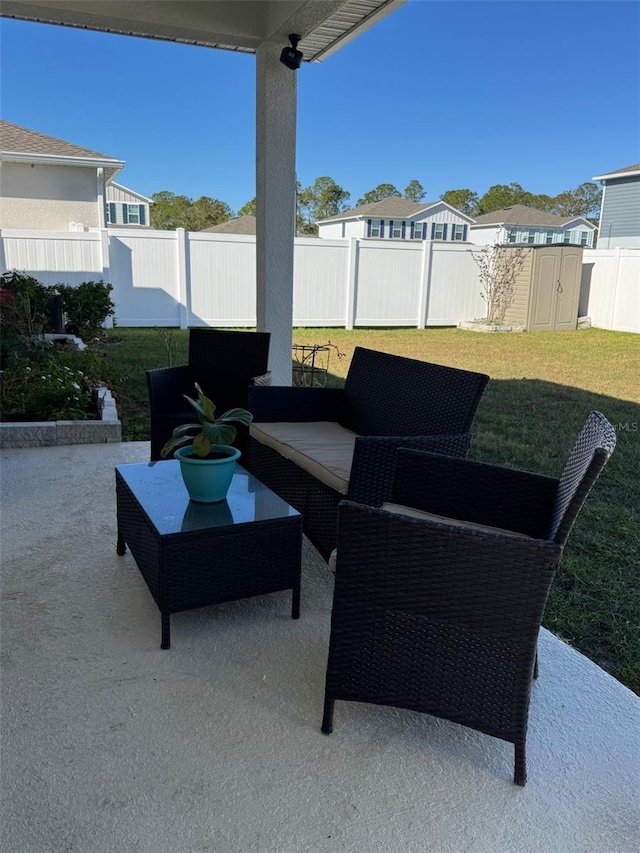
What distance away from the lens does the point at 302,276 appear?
11.5 m

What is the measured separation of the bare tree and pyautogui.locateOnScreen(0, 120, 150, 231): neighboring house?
297 inches

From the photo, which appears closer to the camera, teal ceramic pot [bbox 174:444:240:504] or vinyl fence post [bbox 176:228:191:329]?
teal ceramic pot [bbox 174:444:240:504]

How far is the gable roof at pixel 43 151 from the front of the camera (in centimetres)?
1199

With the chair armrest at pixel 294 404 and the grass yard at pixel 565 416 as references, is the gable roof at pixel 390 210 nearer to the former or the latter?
the grass yard at pixel 565 416

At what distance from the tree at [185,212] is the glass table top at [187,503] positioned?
3371 cm

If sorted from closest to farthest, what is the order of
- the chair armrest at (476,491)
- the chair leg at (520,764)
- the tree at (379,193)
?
1. the chair leg at (520,764)
2. the chair armrest at (476,491)
3. the tree at (379,193)

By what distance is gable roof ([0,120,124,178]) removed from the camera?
1199cm

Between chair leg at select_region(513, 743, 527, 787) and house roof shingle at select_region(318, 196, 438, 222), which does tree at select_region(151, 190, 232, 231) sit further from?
chair leg at select_region(513, 743, 527, 787)

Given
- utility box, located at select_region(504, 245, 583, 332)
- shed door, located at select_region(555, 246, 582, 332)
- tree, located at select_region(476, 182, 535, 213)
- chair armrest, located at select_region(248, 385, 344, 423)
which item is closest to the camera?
chair armrest, located at select_region(248, 385, 344, 423)

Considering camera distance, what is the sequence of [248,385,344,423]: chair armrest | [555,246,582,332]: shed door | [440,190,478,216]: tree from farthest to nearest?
[440,190,478,216]: tree, [555,246,582,332]: shed door, [248,385,344,423]: chair armrest

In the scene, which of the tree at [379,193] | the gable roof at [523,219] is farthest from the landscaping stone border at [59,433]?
the tree at [379,193]

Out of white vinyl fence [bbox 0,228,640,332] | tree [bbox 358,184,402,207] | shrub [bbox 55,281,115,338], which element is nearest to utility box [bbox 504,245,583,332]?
white vinyl fence [bbox 0,228,640,332]

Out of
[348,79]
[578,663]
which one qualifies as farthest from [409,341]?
[348,79]

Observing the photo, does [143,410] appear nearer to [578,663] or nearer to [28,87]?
[578,663]
